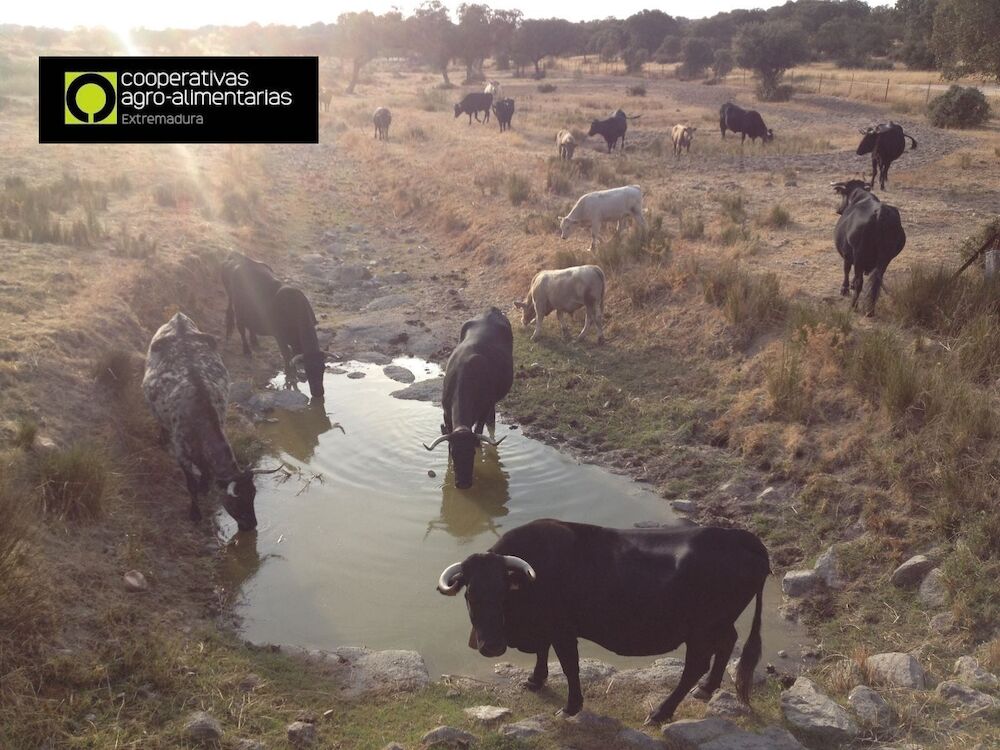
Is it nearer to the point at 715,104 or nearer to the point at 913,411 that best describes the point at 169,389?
the point at 913,411

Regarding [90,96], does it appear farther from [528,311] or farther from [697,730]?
[697,730]

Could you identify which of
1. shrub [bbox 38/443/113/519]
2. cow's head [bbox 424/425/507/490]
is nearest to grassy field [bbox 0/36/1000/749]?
shrub [bbox 38/443/113/519]

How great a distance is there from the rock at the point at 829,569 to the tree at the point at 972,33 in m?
17.6

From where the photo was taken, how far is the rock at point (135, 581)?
6.68m

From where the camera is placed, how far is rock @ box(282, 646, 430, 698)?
19.8 ft

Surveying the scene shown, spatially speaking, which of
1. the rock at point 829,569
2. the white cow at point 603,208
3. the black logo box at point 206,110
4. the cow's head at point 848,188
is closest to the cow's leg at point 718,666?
the rock at point 829,569

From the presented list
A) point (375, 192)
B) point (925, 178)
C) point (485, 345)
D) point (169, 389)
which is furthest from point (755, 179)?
point (169, 389)

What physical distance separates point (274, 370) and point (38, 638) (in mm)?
7702

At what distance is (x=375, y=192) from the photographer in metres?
25.8

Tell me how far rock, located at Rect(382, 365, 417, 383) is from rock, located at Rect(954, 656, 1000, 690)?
8.34 m

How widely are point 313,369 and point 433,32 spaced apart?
63.1 meters

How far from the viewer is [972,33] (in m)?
19.8

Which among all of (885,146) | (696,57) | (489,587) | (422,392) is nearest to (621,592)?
(489,587)

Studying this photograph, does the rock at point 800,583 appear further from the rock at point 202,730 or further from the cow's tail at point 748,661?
the rock at point 202,730
